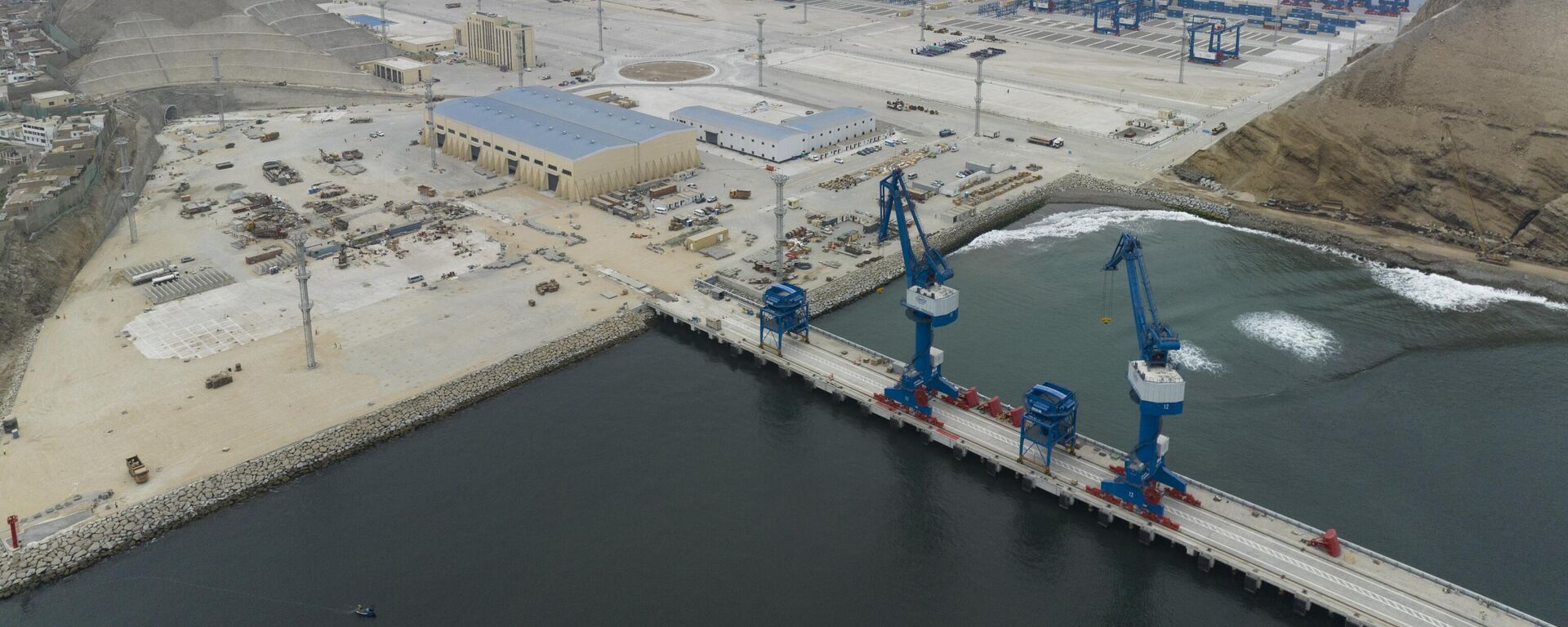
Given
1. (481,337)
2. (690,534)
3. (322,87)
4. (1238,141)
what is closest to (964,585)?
(690,534)

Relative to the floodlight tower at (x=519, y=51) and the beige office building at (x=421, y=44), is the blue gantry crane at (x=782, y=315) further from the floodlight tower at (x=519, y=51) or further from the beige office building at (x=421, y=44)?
the beige office building at (x=421, y=44)

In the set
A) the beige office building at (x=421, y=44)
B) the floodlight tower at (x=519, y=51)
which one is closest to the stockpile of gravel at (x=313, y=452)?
the floodlight tower at (x=519, y=51)

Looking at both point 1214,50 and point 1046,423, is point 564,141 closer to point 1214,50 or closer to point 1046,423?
point 1046,423

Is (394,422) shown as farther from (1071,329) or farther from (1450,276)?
(1450,276)

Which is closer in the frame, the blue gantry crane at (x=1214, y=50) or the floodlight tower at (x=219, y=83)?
the floodlight tower at (x=219, y=83)

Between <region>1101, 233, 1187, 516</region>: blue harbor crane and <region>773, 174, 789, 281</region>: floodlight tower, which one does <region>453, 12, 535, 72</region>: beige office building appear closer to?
<region>773, 174, 789, 281</region>: floodlight tower

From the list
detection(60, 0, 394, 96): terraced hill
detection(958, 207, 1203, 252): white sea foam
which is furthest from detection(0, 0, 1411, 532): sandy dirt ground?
detection(60, 0, 394, 96): terraced hill

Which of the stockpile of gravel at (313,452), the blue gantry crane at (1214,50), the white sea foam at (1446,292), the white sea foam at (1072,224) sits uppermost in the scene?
the blue gantry crane at (1214,50)
